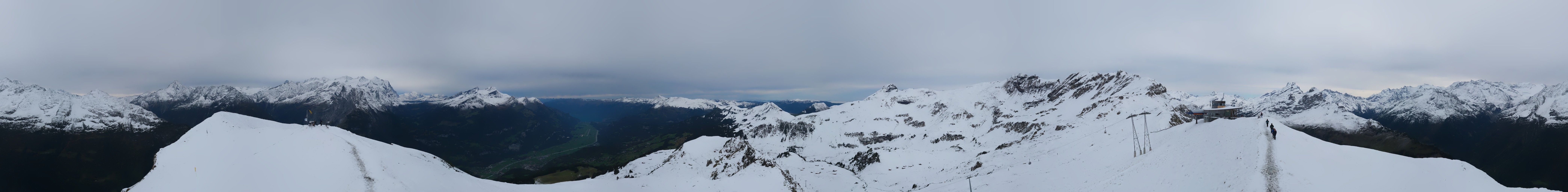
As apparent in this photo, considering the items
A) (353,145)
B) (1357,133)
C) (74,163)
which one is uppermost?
(353,145)

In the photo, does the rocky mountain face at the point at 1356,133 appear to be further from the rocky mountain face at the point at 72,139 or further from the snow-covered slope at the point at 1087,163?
the rocky mountain face at the point at 72,139

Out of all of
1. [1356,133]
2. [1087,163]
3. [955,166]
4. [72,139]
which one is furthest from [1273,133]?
[72,139]

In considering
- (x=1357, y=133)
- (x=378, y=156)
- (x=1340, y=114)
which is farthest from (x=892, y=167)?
(x=1340, y=114)

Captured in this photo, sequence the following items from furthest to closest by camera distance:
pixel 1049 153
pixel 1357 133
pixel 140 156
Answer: pixel 140 156
pixel 1357 133
pixel 1049 153

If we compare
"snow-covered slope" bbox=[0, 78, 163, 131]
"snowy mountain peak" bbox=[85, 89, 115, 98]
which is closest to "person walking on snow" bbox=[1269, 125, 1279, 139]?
"snow-covered slope" bbox=[0, 78, 163, 131]

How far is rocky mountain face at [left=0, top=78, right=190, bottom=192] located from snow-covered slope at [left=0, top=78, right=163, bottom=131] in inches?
9.6

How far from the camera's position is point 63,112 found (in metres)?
152

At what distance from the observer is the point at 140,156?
13138 centimetres

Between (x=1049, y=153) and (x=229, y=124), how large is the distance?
297 feet

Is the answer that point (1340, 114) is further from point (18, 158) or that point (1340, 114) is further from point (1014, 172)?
point (18, 158)

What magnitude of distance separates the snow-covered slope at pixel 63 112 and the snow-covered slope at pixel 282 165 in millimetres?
212780

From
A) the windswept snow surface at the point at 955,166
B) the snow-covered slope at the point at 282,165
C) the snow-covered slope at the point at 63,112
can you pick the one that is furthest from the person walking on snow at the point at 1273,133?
the snow-covered slope at the point at 63,112

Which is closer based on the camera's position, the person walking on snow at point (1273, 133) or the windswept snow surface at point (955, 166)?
the windswept snow surface at point (955, 166)

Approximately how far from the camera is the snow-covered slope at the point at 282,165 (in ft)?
82.6
